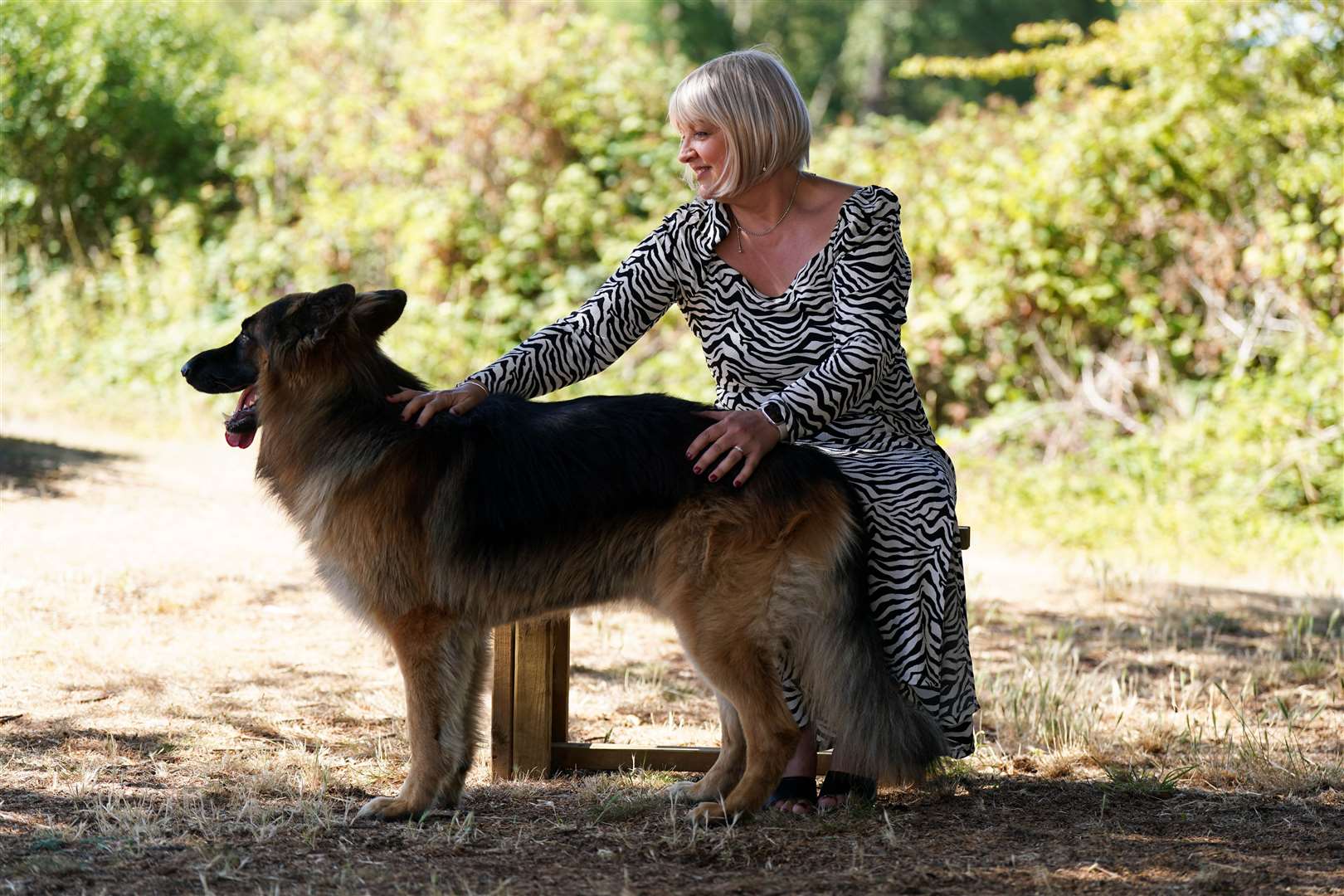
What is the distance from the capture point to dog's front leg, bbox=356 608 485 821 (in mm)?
3633

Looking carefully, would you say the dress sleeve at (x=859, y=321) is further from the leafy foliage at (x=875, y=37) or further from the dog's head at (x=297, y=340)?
the leafy foliage at (x=875, y=37)

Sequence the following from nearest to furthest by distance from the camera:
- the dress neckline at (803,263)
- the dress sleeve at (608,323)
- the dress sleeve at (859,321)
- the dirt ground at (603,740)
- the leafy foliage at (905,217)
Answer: the dirt ground at (603,740) < the dress sleeve at (859,321) < the dress neckline at (803,263) < the dress sleeve at (608,323) < the leafy foliage at (905,217)

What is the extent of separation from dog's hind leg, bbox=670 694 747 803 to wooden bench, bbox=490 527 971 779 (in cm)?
32

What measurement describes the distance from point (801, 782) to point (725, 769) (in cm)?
22

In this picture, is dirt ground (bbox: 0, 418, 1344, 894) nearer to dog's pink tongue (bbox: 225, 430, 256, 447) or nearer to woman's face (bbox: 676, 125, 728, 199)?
dog's pink tongue (bbox: 225, 430, 256, 447)

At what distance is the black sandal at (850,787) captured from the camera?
385 cm

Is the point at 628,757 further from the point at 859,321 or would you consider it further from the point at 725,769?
the point at 859,321

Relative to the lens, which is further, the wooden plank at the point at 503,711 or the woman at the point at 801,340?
the wooden plank at the point at 503,711

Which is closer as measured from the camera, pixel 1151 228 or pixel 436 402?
pixel 436 402

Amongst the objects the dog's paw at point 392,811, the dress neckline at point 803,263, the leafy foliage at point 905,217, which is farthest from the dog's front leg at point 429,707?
the leafy foliage at point 905,217

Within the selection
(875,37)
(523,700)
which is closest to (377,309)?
(523,700)

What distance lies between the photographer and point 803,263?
13.3 feet

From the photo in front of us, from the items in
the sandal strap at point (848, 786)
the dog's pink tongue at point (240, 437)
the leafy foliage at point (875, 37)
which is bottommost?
the sandal strap at point (848, 786)

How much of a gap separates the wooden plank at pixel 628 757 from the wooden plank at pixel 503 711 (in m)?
0.14
